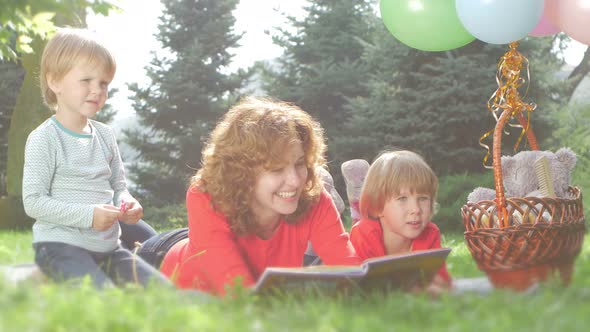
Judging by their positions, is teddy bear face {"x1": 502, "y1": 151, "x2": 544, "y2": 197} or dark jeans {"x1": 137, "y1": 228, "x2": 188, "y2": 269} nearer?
dark jeans {"x1": 137, "y1": 228, "x2": 188, "y2": 269}

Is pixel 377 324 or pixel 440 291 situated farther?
pixel 440 291

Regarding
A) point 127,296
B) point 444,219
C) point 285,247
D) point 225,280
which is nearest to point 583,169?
point 444,219

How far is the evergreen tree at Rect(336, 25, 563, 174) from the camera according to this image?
25.3 feet

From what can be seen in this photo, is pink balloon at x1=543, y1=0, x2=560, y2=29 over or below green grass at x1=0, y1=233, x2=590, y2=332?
over

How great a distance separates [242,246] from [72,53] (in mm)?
1093

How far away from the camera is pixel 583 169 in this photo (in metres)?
7.36

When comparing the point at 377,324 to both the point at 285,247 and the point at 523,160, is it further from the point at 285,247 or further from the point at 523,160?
the point at 523,160

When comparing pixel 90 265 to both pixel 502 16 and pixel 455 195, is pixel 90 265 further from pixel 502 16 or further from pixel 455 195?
pixel 455 195

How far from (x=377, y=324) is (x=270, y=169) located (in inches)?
42.1

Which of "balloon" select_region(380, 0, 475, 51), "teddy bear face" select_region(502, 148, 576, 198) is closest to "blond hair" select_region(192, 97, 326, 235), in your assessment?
"balloon" select_region(380, 0, 475, 51)

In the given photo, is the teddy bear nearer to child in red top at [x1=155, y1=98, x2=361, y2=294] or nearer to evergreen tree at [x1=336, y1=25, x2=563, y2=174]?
child in red top at [x1=155, y1=98, x2=361, y2=294]

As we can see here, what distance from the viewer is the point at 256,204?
280 cm

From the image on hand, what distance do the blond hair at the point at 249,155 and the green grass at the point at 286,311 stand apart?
0.66m

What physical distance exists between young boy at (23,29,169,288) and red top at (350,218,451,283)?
3.40ft
